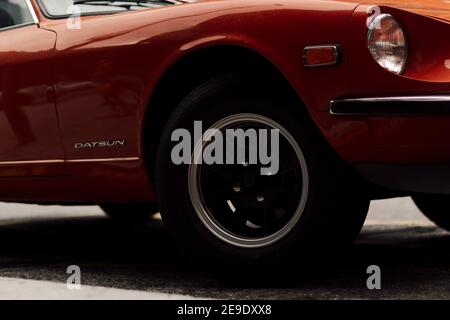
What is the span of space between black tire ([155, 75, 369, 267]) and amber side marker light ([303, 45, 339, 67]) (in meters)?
0.19

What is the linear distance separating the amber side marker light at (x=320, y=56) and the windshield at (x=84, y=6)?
142cm

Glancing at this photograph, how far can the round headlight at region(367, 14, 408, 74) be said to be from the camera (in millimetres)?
3383

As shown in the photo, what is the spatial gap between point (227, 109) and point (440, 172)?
0.86 m

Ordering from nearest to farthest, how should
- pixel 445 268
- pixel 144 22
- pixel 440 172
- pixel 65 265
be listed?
1. pixel 440 172
2. pixel 144 22
3. pixel 445 268
4. pixel 65 265

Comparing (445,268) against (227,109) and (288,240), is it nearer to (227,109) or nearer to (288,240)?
(288,240)

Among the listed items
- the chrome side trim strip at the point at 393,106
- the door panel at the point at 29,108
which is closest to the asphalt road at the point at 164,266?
the door panel at the point at 29,108

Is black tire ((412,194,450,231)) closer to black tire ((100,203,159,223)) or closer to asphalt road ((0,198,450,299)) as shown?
asphalt road ((0,198,450,299))

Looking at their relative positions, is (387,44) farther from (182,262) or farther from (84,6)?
(84,6)

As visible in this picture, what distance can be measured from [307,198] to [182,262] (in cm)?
128

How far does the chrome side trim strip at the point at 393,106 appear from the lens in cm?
330

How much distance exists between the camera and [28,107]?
4.38 m

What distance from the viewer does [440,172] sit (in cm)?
337

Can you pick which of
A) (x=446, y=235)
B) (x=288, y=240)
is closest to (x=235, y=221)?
(x=288, y=240)

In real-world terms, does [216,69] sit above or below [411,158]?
above
